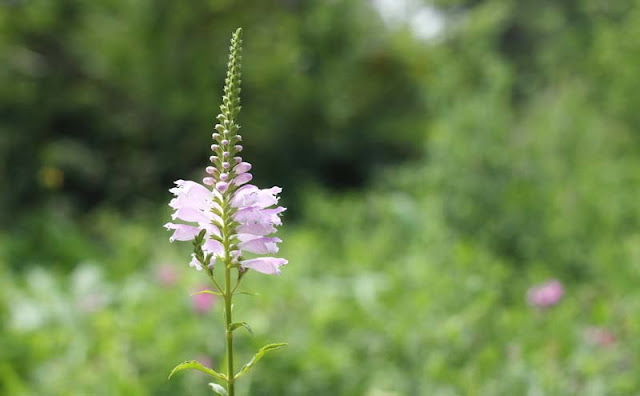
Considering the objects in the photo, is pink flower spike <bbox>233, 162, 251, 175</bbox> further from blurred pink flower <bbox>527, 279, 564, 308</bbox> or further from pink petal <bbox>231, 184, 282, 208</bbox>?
blurred pink flower <bbox>527, 279, 564, 308</bbox>

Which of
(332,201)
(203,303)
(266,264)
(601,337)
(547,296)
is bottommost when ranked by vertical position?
(266,264)

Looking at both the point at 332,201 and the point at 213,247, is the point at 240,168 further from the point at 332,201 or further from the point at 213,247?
the point at 332,201

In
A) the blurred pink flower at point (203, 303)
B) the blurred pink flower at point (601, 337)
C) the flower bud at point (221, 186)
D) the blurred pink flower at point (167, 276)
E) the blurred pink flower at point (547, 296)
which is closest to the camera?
the flower bud at point (221, 186)

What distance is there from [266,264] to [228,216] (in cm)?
10

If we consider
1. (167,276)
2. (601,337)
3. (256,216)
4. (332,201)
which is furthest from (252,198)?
(332,201)

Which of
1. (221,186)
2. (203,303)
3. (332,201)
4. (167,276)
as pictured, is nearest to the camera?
(221,186)

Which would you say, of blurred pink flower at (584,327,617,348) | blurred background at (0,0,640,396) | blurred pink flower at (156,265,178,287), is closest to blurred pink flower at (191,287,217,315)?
blurred background at (0,0,640,396)

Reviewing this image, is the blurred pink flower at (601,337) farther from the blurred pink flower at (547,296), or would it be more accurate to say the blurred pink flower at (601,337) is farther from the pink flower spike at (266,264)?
the pink flower spike at (266,264)

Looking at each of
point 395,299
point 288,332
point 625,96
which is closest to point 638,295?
point 395,299

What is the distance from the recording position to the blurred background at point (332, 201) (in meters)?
3.39

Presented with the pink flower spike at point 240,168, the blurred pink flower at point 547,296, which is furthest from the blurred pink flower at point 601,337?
the pink flower spike at point 240,168

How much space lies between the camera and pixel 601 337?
11.0 ft

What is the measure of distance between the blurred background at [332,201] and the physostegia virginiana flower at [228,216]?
123cm

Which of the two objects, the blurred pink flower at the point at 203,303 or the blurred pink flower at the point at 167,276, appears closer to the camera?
the blurred pink flower at the point at 203,303
